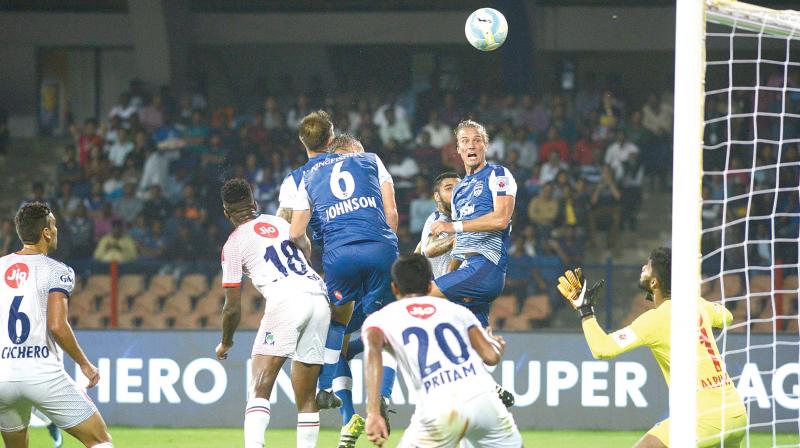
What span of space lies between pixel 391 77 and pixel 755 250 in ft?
26.3

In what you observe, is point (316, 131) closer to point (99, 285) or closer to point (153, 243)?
point (99, 285)

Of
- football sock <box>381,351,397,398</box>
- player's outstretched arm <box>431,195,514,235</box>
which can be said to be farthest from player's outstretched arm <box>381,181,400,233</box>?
football sock <box>381,351,397,398</box>

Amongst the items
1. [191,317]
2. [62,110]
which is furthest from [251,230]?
[62,110]

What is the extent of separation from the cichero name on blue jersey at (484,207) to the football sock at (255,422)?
1.67m

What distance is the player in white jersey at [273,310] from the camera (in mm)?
7145

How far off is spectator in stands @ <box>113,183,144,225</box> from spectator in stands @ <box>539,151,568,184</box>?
5.74 m

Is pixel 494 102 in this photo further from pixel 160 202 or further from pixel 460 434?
pixel 460 434

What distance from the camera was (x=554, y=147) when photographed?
16.7m

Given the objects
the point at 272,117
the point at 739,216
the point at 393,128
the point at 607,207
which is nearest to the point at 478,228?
the point at 739,216

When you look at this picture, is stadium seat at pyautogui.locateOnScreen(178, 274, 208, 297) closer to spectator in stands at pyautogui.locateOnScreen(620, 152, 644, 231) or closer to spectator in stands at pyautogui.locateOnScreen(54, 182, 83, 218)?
spectator in stands at pyautogui.locateOnScreen(54, 182, 83, 218)

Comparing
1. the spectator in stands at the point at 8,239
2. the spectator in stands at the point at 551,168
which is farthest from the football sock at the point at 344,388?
the spectator in stands at the point at 551,168

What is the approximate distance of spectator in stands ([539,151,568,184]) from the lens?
16234 mm

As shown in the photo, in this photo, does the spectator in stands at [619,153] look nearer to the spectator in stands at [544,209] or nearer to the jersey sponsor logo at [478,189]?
the spectator in stands at [544,209]

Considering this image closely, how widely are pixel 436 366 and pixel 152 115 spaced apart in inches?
544
